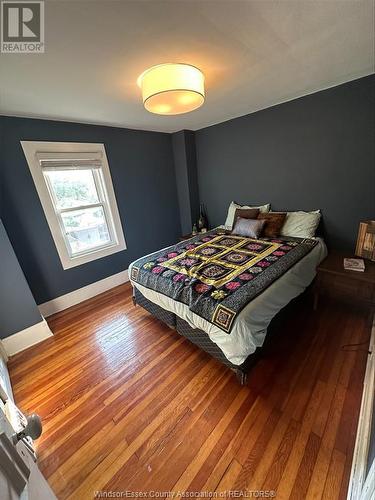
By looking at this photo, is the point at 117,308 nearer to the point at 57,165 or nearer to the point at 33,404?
the point at 33,404

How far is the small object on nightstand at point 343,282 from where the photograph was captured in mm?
1772

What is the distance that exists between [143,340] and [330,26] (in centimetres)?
272

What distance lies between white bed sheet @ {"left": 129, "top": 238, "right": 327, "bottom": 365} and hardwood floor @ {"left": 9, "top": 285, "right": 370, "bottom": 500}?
0.27 metres

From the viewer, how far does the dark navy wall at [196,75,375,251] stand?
214 centimetres

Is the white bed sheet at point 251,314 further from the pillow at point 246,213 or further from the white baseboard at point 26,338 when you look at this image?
the white baseboard at point 26,338

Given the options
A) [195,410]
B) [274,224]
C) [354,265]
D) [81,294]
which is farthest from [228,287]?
[81,294]

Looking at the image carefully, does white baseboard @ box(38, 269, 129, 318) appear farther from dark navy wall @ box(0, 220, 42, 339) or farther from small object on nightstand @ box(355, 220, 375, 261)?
small object on nightstand @ box(355, 220, 375, 261)

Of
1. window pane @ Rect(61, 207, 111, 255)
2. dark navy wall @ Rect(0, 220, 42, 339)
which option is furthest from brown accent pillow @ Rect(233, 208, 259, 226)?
dark navy wall @ Rect(0, 220, 42, 339)

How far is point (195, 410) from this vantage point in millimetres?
1378

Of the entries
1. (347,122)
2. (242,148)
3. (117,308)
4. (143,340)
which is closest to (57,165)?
(117,308)

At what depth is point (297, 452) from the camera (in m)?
1.12

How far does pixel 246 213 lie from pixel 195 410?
238 centimetres

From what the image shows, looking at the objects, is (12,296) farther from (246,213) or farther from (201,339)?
(246,213)

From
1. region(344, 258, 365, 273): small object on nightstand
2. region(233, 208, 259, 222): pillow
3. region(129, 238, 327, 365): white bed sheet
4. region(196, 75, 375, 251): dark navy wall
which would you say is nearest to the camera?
region(129, 238, 327, 365): white bed sheet
